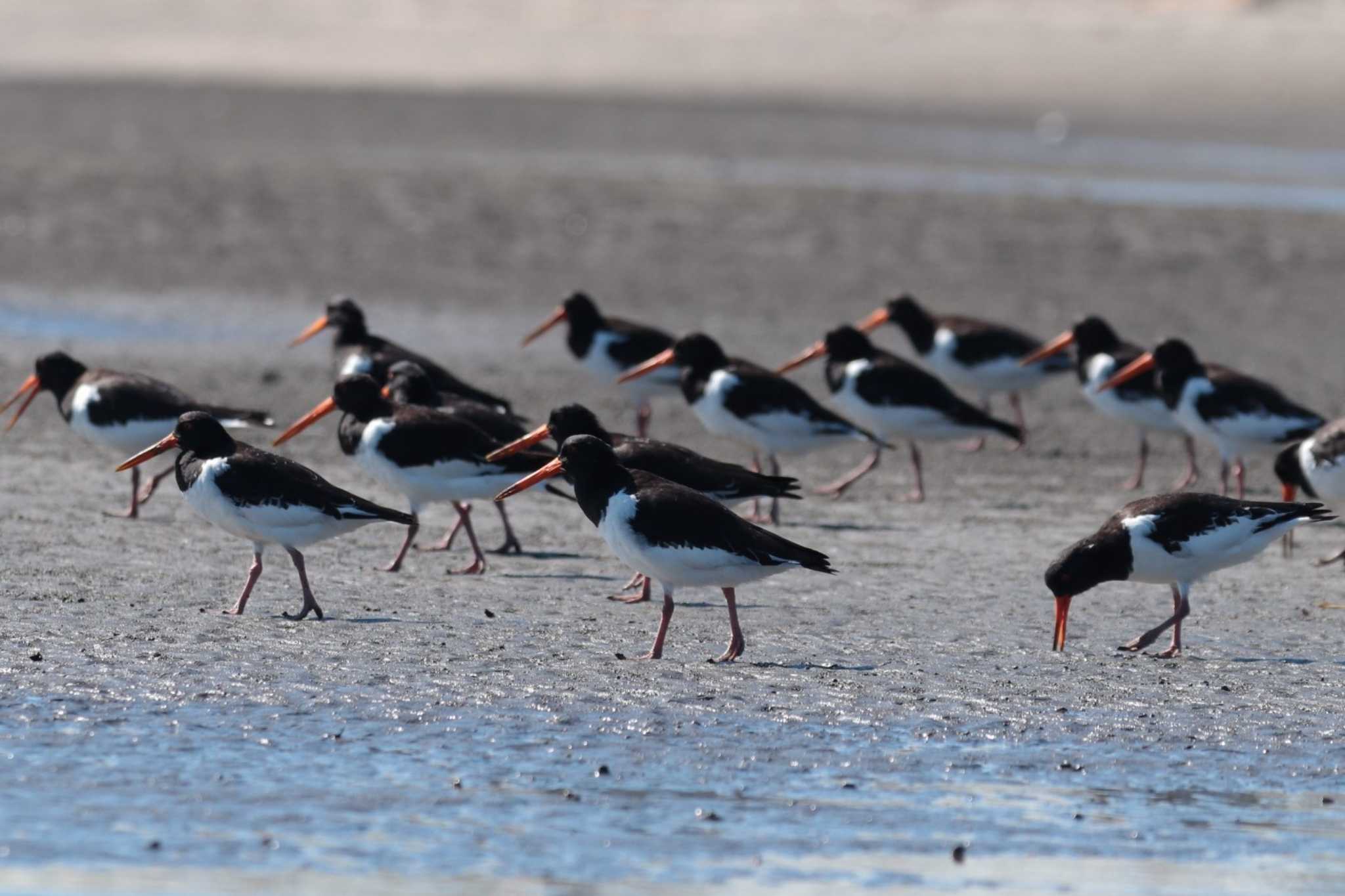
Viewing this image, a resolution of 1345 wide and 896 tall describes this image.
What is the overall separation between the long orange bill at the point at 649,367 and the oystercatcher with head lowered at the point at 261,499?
4.01 metres

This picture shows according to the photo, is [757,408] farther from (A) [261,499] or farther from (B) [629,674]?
(B) [629,674]

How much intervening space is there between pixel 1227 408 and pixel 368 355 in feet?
17.2

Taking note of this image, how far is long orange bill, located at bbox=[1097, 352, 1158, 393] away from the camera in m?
13.5

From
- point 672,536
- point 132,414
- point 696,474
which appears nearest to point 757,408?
point 696,474

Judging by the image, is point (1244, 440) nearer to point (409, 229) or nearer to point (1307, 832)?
point (1307, 832)

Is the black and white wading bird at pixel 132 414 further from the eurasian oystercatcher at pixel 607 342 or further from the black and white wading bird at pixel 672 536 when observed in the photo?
the eurasian oystercatcher at pixel 607 342

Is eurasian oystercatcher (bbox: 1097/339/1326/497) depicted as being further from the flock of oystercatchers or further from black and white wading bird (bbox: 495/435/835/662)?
black and white wading bird (bbox: 495/435/835/662)

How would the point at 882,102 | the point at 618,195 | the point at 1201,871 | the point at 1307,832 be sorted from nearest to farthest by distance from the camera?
the point at 1201,871 → the point at 1307,832 → the point at 618,195 → the point at 882,102

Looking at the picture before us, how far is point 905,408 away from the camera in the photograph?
13.2m

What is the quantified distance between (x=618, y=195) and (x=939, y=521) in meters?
13.8

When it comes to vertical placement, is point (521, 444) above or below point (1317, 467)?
below

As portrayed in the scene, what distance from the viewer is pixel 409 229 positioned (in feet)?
76.5

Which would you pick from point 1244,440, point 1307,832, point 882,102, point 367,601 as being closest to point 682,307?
point 1244,440

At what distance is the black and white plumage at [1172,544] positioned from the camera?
29.7 feet
